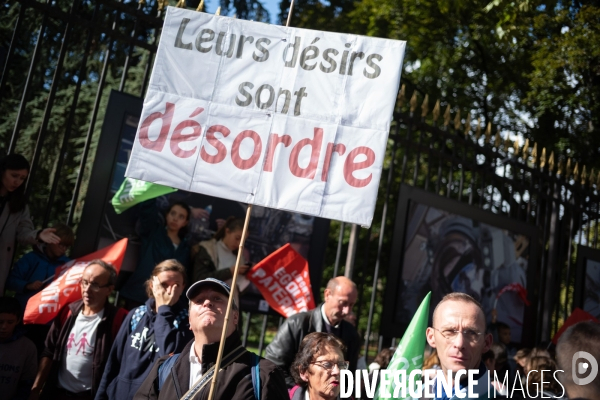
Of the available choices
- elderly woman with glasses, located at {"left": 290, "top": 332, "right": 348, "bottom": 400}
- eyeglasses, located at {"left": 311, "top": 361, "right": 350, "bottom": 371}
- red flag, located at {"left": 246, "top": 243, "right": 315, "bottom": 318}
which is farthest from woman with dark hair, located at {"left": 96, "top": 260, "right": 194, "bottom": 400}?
red flag, located at {"left": 246, "top": 243, "right": 315, "bottom": 318}

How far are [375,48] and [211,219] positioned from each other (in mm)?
2766

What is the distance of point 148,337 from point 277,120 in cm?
163

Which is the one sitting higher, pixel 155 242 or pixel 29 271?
pixel 155 242

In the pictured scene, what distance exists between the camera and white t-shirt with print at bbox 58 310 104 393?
4.30m

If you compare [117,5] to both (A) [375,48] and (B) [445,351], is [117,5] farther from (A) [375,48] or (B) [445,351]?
(B) [445,351]

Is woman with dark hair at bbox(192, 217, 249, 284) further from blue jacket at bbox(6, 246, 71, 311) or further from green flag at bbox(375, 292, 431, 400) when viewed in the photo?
green flag at bbox(375, 292, 431, 400)

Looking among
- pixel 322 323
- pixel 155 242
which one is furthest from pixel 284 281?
pixel 155 242

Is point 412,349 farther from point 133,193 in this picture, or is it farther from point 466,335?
point 133,193

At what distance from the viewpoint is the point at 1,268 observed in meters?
4.70

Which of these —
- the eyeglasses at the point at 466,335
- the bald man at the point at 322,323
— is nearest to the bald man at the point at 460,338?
the eyeglasses at the point at 466,335

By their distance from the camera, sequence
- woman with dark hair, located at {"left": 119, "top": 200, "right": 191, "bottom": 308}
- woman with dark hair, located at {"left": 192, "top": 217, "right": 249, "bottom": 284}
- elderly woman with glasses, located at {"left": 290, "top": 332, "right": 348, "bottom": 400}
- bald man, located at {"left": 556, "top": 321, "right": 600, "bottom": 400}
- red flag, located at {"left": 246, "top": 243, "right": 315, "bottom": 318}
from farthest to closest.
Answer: red flag, located at {"left": 246, "top": 243, "right": 315, "bottom": 318}, woman with dark hair, located at {"left": 192, "top": 217, "right": 249, "bottom": 284}, woman with dark hair, located at {"left": 119, "top": 200, "right": 191, "bottom": 308}, elderly woman with glasses, located at {"left": 290, "top": 332, "right": 348, "bottom": 400}, bald man, located at {"left": 556, "top": 321, "right": 600, "bottom": 400}

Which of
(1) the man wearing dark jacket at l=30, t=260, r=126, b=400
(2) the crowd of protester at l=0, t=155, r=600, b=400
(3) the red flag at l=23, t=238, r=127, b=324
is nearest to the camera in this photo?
(2) the crowd of protester at l=0, t=155, r=600, b=400

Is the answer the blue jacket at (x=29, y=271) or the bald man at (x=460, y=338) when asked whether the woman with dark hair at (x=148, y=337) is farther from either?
the bald man at (x=460, y=338)

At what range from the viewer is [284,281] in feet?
19.5
